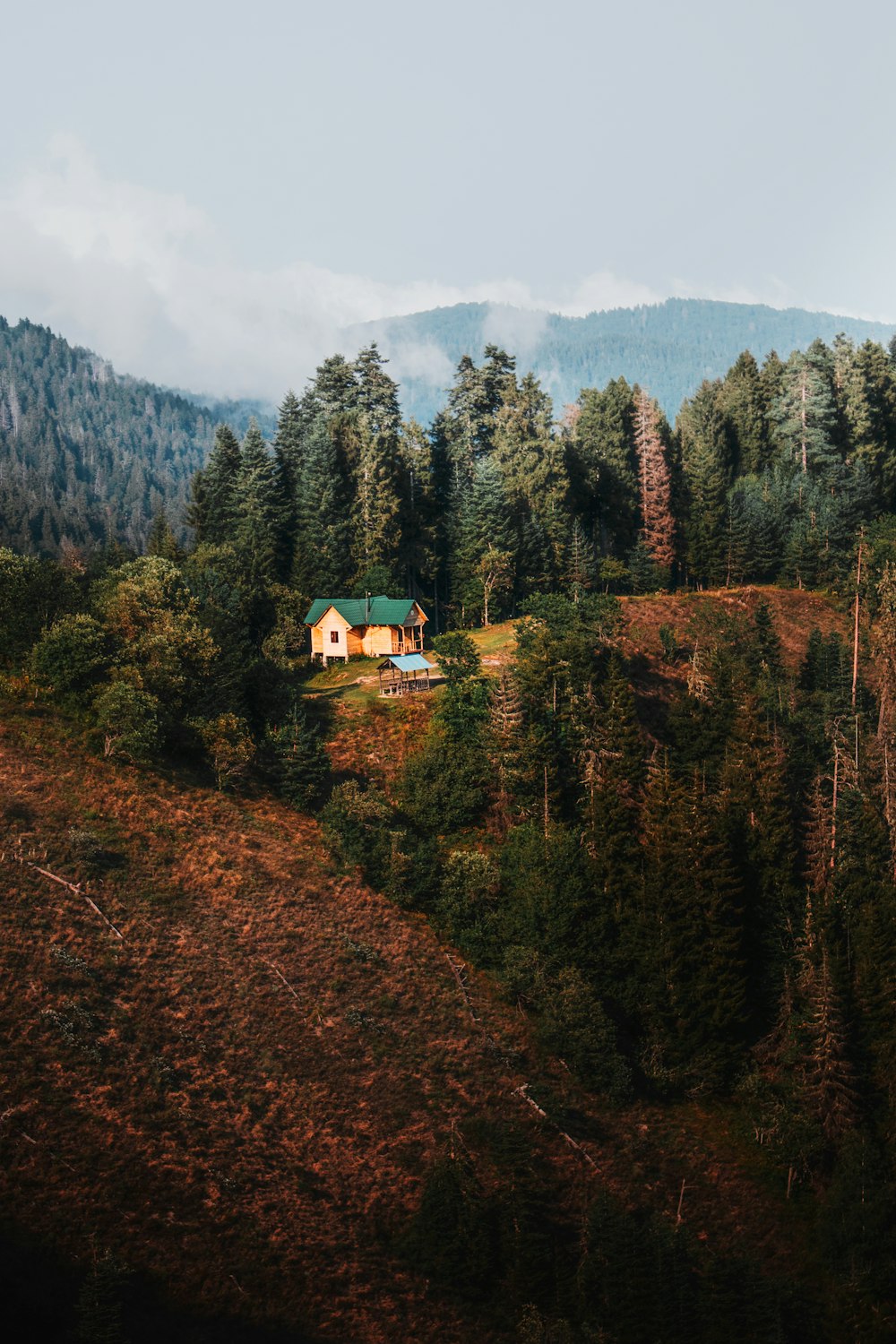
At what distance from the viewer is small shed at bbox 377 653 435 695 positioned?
214ft

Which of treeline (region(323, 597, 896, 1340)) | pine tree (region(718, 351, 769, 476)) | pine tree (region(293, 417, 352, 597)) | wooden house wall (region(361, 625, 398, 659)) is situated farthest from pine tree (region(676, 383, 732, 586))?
pine tree (region(293, 417, 352, 597))

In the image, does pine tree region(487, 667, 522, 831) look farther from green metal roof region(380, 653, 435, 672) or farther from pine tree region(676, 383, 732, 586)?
pine tree region(676, 383, 732, 586)

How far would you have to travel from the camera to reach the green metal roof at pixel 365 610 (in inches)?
2837

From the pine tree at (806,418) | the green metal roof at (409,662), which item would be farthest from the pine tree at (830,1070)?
the pine tree at (806,418)

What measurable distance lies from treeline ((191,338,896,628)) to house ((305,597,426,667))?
2556mm

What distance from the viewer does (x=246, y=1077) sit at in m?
40.6

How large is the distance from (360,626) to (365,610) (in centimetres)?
119

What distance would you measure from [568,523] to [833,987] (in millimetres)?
47335

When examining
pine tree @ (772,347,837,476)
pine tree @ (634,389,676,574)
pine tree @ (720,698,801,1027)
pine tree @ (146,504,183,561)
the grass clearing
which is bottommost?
pine tree @ (720,698,801,1027)

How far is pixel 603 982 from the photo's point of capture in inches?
1962

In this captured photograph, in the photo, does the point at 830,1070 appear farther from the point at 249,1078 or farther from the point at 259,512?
the point at 259,512

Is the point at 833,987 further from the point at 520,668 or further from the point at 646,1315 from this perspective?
the point at 520,668

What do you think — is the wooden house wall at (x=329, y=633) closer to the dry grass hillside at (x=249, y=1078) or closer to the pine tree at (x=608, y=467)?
the dry grass hillside at (x=249, y=1078)

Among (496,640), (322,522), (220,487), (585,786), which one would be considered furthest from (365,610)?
(585,786)
